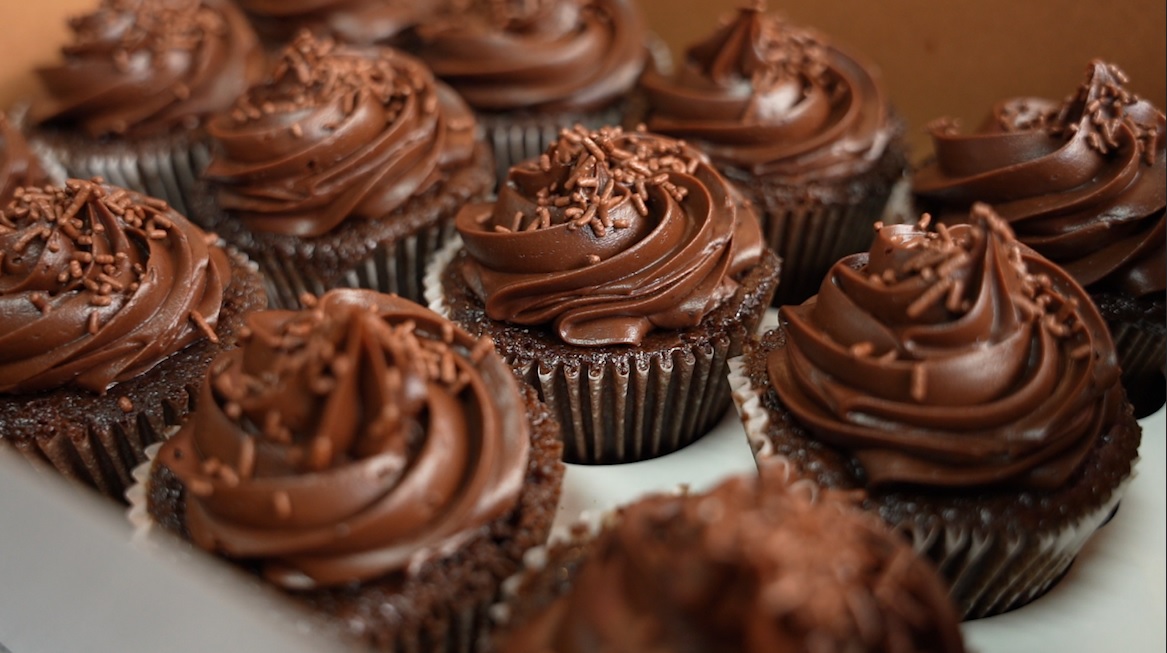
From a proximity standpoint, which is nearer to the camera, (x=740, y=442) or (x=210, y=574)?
(x=210, y=574)

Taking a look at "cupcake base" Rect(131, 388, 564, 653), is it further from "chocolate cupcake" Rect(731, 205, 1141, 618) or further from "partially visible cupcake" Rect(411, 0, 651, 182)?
"partially visible cupcake" Rect(411, 0, 651, 182)

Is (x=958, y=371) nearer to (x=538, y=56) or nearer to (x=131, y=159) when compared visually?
(x=538, y=56)

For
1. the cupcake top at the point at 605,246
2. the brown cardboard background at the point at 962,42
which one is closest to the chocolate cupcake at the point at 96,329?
the cupcake top at the point at 605,246

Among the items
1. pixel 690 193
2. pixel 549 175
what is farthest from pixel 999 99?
pixel 549 175

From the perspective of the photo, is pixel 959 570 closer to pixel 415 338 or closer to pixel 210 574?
pixel 415 338

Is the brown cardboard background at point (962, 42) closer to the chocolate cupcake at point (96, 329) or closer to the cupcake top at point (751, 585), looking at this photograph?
the chocolate cupcake at point (96, 329)

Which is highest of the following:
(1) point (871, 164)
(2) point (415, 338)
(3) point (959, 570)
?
(2) point (415, 338)

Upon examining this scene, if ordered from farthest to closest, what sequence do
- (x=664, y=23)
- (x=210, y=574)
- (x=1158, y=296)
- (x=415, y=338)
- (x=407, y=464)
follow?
(x=664, y=23)
(x=1158, y=296)
(x=415, y=338)
(x=407, y=464)
(x=210, y=574)
